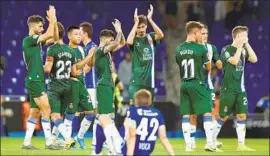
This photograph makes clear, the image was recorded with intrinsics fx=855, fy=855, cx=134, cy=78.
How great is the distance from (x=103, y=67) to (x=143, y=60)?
1399 millimetres

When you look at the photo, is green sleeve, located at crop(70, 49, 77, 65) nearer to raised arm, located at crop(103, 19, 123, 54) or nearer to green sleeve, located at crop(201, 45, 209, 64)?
raised arm, located at crop(103, 19, 123, 54)

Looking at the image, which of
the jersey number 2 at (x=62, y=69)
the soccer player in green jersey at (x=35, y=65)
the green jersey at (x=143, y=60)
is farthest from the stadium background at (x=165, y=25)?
the soccer player in green jersey at (x=35, y=65)

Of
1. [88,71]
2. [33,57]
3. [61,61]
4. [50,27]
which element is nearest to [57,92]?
[61,61]

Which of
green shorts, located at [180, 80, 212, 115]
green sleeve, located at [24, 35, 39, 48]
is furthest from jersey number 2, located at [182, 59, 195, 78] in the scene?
green sleeve, located at [24, 35, 39, 48]

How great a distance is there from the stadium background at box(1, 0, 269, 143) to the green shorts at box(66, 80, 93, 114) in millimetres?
12330

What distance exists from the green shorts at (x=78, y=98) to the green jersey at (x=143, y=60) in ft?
3.33

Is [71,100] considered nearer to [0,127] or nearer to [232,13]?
[0,127]

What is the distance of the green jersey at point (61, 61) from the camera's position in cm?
1700

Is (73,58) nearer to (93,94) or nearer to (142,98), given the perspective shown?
(93,94)

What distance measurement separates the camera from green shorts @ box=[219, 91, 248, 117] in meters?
18.6

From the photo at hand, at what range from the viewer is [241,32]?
59.6ft

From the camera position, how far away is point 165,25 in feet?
104

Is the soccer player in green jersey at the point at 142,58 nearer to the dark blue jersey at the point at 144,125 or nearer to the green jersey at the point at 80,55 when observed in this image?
the green jersey at the point at 80,55

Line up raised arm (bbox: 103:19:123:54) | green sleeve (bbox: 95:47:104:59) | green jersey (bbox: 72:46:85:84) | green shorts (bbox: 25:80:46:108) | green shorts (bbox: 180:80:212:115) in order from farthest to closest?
1. green jersey (bbox: 72:46:85:84)
2. green shorts (bbox: 180:80:212:115)
3. green shorts (bbox: 25:80:46:108)
4. green sleeve (bbox: 95:47:104:59)
5. raised arm (bbox: 103:19:123:54)
